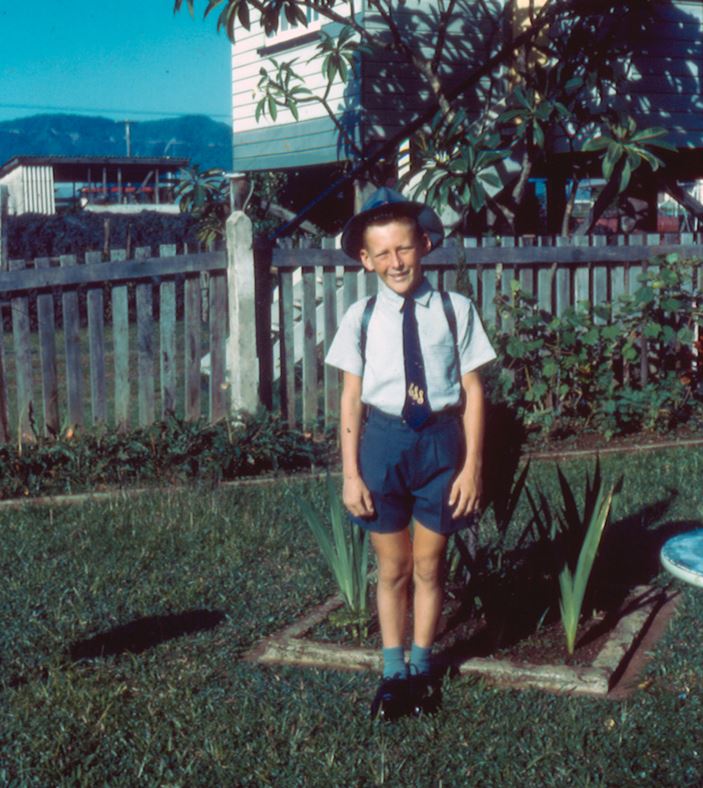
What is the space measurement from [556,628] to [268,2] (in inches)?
287

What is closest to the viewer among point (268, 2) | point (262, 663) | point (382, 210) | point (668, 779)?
point (668, 779)

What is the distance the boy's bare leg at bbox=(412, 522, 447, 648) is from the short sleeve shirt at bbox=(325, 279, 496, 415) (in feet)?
1.35

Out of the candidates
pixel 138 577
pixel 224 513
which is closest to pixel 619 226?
pixel 224 513

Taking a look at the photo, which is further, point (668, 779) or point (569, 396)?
point (569, 396)

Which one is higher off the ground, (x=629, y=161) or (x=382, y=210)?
(x=629, y=161)

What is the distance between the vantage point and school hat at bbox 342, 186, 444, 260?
131 inches

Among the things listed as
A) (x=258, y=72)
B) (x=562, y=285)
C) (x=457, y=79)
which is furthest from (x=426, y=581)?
(x=258, y=72)

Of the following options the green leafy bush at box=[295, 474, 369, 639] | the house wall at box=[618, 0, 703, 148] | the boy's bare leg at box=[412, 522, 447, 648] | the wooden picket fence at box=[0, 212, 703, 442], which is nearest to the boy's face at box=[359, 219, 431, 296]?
the boy's bare leg at box=[412, 522, 447, 648]

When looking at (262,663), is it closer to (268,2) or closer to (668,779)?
(668,779)

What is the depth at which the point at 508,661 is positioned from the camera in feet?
12.1

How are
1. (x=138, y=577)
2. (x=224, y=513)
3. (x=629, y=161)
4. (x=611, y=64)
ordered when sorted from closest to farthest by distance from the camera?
(x=138, y=577)
(x=224, y=513)
(x=629, y=161)
(x=611, y=64)

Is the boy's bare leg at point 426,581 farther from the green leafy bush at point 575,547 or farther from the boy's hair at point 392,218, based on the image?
the boy's hair at point 392,218

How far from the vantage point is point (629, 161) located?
884 centimetres

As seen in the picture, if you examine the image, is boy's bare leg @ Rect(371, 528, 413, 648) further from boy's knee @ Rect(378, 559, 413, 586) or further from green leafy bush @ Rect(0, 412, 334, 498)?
green leafy bush @ Rect(0, 412, 334, 498)
